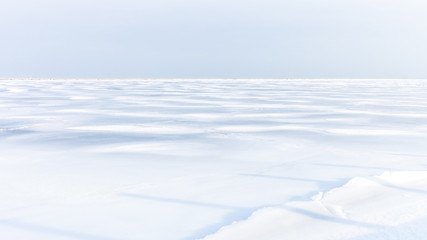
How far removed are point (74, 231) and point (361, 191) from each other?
70.1 inches

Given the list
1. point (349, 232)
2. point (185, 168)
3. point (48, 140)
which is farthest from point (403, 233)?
point (48, 140)

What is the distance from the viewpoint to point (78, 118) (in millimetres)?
7359

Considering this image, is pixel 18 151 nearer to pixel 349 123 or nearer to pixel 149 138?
pixel 149 138

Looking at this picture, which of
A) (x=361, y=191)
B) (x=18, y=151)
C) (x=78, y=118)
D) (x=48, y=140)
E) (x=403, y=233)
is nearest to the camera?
(x=403, y=233)

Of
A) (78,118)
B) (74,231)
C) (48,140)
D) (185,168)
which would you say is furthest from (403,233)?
(78,118)

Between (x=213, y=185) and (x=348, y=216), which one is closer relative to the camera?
(x=348, y=216)

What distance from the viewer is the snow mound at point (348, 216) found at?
2033 mm

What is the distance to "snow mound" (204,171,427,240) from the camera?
203 centimetres

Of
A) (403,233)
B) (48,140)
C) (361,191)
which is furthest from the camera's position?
(48,140)

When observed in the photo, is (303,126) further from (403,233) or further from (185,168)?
(403,233)

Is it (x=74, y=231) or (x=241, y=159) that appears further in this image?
(x=241, y=159)

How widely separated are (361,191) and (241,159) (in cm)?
128

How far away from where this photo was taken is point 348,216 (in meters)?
2.27

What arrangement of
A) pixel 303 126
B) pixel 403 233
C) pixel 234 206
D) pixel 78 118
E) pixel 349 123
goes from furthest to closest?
pixel 78 118 < pixel 349 123 < pixel 303 126 < pixel 234 206 < pixel 403 233
